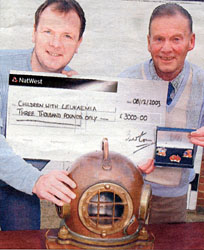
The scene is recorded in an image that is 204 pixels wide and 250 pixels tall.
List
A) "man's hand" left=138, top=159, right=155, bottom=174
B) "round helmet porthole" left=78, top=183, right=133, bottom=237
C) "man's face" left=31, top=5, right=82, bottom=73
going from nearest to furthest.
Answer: "round helmet porthole" left=78, top=183, right=133, bottom=237 < "man's face" left=31, top=5, right=82, bottom=73 < "man's hand" left=138, top=159, right=155, bottom=174

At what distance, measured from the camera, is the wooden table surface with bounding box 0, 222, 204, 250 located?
1.55 meters

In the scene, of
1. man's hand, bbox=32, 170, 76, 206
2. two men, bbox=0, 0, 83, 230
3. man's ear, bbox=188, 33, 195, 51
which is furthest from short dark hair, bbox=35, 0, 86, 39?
man's hand, bbox=32, 170, 76, 206

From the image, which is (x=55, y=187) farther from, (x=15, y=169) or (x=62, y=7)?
(x=62, y=7)

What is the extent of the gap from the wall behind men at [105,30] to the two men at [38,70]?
0.04 meters

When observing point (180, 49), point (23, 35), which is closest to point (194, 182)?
point (180, 49)

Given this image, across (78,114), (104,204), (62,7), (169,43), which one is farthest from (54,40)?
(104,204)

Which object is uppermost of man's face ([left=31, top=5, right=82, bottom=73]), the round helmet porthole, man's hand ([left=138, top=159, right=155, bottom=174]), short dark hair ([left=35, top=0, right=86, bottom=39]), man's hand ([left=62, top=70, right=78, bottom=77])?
short dark hair ([left=35, top=0, right=86, bottom=39])

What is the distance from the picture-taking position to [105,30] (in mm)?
1571

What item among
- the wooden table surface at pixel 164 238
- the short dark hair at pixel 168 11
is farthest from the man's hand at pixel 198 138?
the short dark hair at pixel 168 11

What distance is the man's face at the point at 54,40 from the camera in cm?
154

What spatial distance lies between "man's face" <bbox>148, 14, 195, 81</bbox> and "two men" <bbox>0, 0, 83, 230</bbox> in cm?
33

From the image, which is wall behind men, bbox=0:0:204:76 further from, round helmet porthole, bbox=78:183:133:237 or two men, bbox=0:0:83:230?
round helmet porthole, bbox=78:183:133:237

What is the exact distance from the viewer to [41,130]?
1622 millimetres

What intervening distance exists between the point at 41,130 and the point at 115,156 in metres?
0.40
